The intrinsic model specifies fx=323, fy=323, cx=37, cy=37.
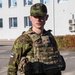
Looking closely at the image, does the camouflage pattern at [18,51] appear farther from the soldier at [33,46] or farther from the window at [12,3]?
the window at [12,3]

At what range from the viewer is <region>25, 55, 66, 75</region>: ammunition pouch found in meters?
3.21

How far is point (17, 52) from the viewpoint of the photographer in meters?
3.25

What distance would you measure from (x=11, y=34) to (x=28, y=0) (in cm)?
438

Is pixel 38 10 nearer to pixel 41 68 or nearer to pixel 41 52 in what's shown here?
pixel 41 52

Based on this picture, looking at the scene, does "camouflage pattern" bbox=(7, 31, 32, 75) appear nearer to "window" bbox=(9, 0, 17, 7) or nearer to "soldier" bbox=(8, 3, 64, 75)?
"soldier" bbox=(8, 3, 64, 75)

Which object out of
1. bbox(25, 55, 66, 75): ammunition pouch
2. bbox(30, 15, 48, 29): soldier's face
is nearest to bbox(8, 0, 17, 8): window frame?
bbox(30, 15, 48, 29): soldier's face

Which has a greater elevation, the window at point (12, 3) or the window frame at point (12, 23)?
the window at point (12, 3)

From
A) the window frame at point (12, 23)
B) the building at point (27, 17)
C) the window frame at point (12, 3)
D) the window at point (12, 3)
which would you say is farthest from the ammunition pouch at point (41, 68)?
the window at point (12, 3)

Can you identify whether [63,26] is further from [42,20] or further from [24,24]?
[42,20]

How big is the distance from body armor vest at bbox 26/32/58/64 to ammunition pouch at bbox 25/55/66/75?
4 cm

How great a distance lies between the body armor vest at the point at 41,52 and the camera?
326cm

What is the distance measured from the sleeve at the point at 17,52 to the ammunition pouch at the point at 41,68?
0.41ft

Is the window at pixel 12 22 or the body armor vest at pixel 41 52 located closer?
the body armor vest at pixel 41 52

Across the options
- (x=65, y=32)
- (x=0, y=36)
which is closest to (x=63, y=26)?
(x=65, y=32)
